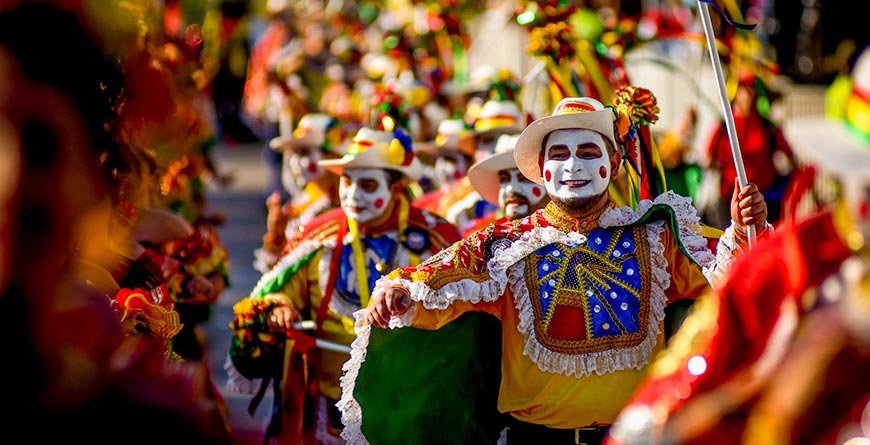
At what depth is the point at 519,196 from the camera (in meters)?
6.89

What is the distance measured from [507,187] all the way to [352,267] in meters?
0.80

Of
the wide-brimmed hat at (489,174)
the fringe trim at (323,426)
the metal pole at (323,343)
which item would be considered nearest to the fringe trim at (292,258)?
the metal pole at (323,343)

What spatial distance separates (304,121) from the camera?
10.2 m

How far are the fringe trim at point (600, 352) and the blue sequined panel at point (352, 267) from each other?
163cm

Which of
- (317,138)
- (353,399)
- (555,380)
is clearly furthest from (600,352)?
(317,138)

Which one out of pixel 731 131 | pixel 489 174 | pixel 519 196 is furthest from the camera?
pixel 489 174

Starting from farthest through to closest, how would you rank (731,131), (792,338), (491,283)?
(491,283), (731,131), (792,338)

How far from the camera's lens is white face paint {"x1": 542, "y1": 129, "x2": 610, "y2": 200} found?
5.39 meters

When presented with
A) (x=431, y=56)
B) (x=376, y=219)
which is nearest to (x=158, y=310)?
(x=376, y=219)

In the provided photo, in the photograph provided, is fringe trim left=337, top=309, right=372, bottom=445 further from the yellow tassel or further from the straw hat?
the straw hat

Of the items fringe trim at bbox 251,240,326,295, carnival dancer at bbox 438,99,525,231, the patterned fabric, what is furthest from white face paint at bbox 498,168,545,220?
carnival dancer at bbox 438,99,525,231

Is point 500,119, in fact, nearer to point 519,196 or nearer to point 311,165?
point 311,165

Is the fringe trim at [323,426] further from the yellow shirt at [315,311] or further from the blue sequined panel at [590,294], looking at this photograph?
the blue sequined panel at [590,294]

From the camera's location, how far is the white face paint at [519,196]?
6867mm
